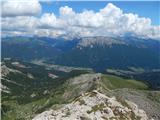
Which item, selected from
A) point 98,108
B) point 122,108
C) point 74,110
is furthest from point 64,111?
point 122,108

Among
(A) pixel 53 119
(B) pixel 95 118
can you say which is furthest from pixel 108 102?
(A) pixel 53 119

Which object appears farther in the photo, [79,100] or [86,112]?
[79,100]

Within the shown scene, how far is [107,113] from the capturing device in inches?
7421

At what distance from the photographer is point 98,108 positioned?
190625 mm

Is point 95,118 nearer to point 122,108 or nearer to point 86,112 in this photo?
point 86,112

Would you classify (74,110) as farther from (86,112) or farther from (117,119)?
(117,119)

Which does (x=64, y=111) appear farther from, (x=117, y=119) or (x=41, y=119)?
(x=117, y=119)

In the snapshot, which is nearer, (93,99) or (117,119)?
(117,119)

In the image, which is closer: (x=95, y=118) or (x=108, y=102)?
(x=95, y=118)

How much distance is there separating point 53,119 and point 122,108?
4055cm

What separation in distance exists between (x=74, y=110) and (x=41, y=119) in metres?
17.3

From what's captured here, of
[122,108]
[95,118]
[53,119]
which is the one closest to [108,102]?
[122,108]

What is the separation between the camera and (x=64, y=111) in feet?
618

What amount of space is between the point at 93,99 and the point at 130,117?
72.3 feet
